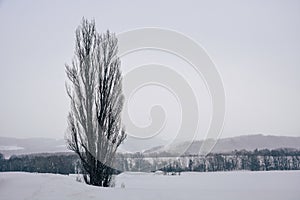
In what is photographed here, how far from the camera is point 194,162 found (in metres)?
64.6

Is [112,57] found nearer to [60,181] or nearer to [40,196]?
[60,181]

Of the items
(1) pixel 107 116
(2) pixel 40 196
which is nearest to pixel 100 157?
(1) pixel 107 116

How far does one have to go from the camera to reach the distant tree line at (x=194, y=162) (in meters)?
44.8

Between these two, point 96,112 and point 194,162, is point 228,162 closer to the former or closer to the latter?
point 194,162

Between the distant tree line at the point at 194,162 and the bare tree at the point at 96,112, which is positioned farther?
the distant tree line at the point at 194,162

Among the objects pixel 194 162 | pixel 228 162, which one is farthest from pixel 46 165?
pixel 228 162

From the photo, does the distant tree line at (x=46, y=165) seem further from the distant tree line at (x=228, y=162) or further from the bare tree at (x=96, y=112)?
the bare tree at (x=96, y=112)

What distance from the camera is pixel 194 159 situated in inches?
2581

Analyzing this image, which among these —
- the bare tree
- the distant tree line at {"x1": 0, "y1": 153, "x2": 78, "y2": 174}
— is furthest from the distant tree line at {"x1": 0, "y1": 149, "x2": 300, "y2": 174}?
the bare tree

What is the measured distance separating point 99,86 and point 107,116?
112cm

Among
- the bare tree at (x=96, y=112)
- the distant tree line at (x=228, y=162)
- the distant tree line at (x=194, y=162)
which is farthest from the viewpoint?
the distant tree line at (x=228, y=162)

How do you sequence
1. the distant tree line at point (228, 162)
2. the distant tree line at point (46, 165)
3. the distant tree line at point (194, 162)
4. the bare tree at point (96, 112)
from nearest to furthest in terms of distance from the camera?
the bare tree at point (96, 112)
the distant tree line at point (46, 165)
the distant tree line at point (194, 162)
the distant tree line at point (228, 162)

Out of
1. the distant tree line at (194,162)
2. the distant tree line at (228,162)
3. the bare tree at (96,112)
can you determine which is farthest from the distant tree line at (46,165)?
the bare tree at (96,112)

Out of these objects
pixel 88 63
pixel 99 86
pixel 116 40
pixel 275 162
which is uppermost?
pixel 116 40
